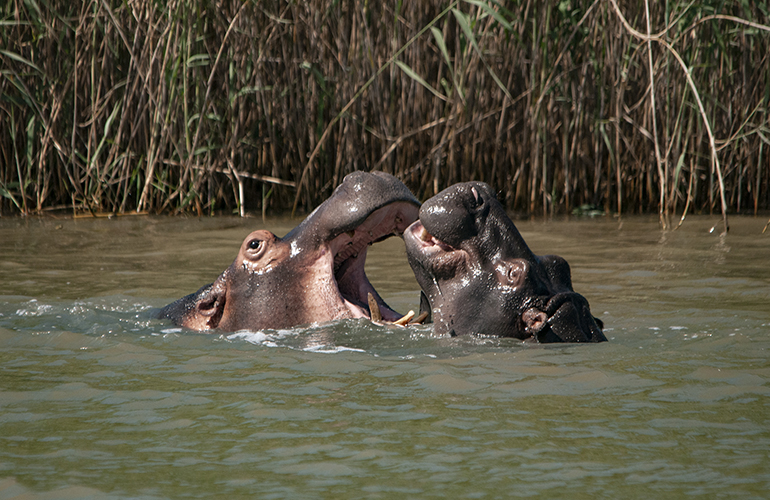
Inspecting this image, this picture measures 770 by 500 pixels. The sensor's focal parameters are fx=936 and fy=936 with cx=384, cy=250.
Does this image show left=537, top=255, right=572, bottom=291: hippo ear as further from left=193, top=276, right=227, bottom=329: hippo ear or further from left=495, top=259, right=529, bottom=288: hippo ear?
left=193, top=276, right=227, bottom=329: hippo ear

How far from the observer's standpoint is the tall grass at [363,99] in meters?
7.24

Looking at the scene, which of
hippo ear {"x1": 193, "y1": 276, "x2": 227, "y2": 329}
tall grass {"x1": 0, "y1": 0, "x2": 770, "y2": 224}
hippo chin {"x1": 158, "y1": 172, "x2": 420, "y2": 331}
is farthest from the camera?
tall grass {"x1": 0, "y1": 0, "x2": 770, "y2": 224}

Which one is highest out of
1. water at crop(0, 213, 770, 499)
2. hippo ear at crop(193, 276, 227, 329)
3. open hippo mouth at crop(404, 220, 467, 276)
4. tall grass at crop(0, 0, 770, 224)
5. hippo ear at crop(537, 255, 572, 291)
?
tall grass at crop(0, 0, 770, 224)

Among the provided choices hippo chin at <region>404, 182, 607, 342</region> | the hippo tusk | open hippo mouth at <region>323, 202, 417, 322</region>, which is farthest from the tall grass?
hippo chin at <region>404, 182, 607, 342</region>

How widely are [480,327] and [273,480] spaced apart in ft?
4.37

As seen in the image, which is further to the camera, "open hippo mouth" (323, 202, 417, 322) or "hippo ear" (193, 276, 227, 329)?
"hippo ear" (193, 276, 227, 329)

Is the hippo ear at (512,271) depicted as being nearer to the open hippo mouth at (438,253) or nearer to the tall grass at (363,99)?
the open hippo mouth at (438,253)

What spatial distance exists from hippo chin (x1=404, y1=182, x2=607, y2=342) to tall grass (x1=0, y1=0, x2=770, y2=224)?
387 centimetres

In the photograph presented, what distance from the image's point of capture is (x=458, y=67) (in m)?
7.50

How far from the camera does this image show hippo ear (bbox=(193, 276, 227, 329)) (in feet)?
12.6

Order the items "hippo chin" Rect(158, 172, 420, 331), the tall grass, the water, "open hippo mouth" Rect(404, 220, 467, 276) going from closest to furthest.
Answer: the water, "open hippo mouth" Rect(404, 220, 467, 276), "hippo chin" Rect(158, 172, 420, 331), the tall grass

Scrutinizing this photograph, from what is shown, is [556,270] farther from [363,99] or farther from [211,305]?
[363,99]

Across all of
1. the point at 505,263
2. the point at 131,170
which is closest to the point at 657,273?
the point at 505,263

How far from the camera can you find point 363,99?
777cm
